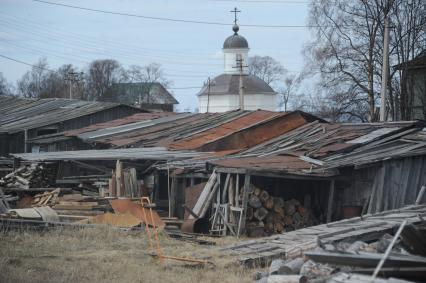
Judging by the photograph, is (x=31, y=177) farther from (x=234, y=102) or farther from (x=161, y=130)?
(x=234, y=102)

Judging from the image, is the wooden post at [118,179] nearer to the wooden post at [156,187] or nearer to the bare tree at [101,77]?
the wooden post at [156,187]

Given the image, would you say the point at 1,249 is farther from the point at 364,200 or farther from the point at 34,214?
the point at 364,200

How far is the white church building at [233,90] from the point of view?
2712 inches

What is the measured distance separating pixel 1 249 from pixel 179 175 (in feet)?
26.9

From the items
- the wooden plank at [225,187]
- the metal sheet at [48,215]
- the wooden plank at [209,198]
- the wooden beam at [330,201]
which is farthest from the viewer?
the wooden plank at [209,198]

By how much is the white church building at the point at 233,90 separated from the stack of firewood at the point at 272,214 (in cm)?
5013

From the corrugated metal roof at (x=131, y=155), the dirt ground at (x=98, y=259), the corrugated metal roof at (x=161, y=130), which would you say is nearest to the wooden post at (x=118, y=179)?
the corrugated metal roof at (x=131, y=155)

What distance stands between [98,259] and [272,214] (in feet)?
22.6

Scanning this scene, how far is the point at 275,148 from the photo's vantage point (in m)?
21.9

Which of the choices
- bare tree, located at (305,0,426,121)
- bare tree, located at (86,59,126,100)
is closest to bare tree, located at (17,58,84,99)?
bare tree, located at (86,59,126,100)

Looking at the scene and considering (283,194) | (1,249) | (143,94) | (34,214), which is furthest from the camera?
(143,94)

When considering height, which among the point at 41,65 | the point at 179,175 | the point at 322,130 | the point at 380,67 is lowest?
the point at 179,175

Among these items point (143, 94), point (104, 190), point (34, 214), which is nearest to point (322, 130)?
point (104, 190)

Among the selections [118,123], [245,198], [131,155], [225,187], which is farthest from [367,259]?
[118,123]
